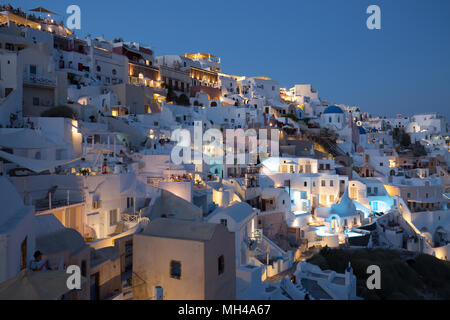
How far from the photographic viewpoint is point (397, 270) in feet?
Answer: 69.4

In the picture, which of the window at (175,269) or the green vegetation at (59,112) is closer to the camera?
the window at (175,269)

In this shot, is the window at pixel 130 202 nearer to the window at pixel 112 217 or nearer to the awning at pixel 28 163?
the window at pixel 112 217

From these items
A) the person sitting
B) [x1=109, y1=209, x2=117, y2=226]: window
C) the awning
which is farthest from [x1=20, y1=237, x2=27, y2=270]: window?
[x1=109, y1=209, x2=117, y2=226]: window

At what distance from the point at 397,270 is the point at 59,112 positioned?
24747 mm

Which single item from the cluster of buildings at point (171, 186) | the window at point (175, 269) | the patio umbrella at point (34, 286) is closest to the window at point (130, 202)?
the cluster of buildings at point (171, 186)

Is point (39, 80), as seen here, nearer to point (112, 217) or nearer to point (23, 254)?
point (112, 217)

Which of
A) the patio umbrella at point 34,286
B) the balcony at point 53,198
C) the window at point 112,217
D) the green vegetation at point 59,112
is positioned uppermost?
the green vegetation at point 59,112

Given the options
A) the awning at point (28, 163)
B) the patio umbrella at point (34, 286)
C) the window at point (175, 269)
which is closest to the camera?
the patio umbrella at point (34, 286)

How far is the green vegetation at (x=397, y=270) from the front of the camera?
19.3 meters

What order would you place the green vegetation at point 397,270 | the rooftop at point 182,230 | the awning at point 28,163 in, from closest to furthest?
the rooftop at point 182,230 → the awning at point 28,163 → the green vegetation at point 397,270

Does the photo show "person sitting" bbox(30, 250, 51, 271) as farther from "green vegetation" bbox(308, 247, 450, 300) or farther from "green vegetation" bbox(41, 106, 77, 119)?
"green vegetation" bbox(41, 106, 77, 119)

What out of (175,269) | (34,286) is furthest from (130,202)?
(34,286)

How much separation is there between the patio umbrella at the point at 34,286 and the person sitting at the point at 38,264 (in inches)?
56.7
